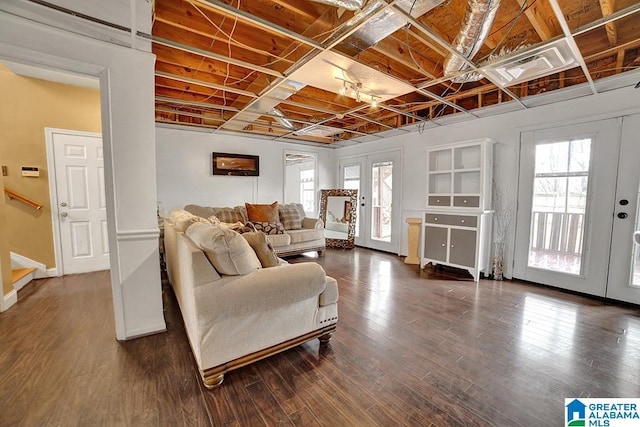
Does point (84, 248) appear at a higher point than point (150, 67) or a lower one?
lower

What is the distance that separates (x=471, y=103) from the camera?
12.9 feet

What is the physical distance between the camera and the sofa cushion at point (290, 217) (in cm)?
510

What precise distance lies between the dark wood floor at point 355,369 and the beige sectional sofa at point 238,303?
0.18 meters

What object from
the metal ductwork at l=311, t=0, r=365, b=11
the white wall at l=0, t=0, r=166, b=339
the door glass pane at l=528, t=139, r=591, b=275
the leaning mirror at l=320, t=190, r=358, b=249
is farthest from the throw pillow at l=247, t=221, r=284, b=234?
the door glass pane at l=528, t=139, r=591, b=275

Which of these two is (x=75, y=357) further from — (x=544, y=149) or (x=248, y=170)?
(x=544, y=149)

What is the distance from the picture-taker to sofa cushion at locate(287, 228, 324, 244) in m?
4.82

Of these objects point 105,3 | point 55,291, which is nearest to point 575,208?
point 105,3

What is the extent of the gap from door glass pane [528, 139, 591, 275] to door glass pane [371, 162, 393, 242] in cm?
238

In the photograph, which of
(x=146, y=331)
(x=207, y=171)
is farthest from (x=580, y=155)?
(x=207, y=171)

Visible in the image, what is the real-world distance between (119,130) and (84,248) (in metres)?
2.87

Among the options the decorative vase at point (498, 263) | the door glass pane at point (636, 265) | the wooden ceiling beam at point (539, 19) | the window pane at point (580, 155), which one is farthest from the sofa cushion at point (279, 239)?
the door glass pane at point (636, 265)

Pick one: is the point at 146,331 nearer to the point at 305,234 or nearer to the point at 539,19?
the point at 305,234

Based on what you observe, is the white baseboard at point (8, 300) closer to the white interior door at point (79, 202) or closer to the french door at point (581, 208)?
the white interior door at point (79, 202)

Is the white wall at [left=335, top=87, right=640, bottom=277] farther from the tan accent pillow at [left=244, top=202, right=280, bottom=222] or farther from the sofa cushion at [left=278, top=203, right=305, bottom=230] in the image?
the tan accent pillow at [left=244, top=202, right=280, bottom=222]
